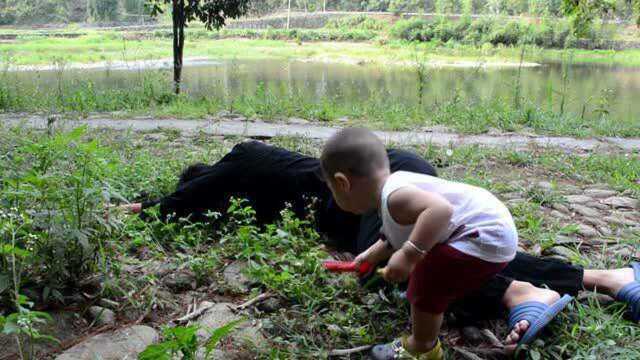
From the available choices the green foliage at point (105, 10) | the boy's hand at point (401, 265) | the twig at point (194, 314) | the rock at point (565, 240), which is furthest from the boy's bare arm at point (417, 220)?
the green foliage at point (105, 10)

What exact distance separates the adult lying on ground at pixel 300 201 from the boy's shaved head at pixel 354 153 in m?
0.81

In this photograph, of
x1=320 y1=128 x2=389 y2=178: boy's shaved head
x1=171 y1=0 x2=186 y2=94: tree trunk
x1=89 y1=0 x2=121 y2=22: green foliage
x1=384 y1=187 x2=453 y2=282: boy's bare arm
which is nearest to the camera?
x1=384 y1=187 x2=453 y2=282: boy's bare arm

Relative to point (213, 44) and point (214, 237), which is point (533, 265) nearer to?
point (214, 237)

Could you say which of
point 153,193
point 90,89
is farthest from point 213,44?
point 153,193

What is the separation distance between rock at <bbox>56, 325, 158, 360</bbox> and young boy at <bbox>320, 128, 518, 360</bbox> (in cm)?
86

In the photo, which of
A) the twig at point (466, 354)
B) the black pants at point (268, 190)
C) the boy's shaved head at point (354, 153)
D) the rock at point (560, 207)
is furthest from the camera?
the rock at point (560, 207)

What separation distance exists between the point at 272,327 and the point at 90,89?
7363 millimetres

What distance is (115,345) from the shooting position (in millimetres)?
1946

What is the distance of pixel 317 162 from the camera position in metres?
2.97

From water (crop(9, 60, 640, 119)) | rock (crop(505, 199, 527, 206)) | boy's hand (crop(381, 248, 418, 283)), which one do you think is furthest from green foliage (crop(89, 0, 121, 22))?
boy's hand (crop(381, 248, 418, 283))

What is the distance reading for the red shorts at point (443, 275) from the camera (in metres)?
1.81

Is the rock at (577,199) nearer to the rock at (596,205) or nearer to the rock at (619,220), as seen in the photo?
the rock at (596,205)

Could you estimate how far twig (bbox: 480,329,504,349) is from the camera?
207 centimetres

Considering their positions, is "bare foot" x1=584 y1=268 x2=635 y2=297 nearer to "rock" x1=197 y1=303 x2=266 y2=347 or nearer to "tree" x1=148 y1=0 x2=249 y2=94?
"rock" x1=197 y1=303 x2=266 y2=347
